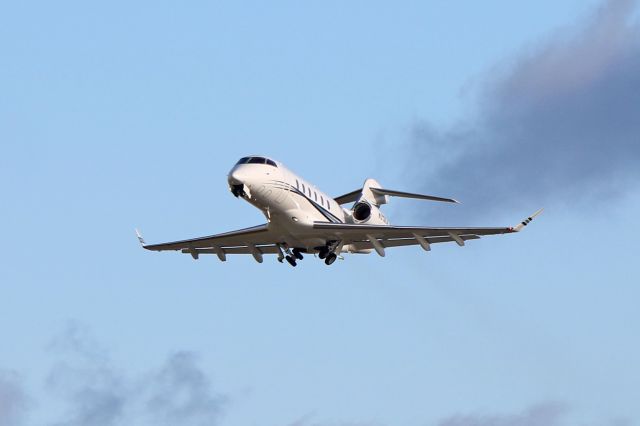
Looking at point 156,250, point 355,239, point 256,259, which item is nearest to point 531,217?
point 355,239

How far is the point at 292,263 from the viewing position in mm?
54281

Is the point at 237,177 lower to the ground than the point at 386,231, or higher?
higher

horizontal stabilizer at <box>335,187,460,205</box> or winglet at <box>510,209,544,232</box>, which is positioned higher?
horizontal stabilizer at <box>335,187,460,205</box>

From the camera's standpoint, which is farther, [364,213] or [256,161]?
[364,213]

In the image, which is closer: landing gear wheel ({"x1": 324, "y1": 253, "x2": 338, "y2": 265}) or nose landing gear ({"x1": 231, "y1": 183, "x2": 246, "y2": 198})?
nose landing gear ({"x1": 231, "y1": 183, "x2": 246, "y2": 198})

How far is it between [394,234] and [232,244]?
6399mm

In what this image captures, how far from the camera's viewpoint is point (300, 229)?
5197cm

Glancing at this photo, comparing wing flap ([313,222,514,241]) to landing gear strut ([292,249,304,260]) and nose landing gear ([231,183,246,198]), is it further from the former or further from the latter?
nose landing gear ([231,183,246,198])

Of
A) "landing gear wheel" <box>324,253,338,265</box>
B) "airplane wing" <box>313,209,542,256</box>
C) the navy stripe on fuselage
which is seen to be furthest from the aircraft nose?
"landing gear wheel" <box>324,253,338,265</box>

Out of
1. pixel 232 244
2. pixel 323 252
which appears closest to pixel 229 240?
pixel 232 244

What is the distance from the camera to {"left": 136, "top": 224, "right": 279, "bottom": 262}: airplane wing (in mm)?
54031

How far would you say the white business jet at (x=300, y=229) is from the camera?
5094 cm

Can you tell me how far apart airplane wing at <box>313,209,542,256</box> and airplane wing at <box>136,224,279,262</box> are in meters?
2.36

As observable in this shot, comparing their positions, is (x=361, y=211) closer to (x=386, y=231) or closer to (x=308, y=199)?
(x=386, y=231)
